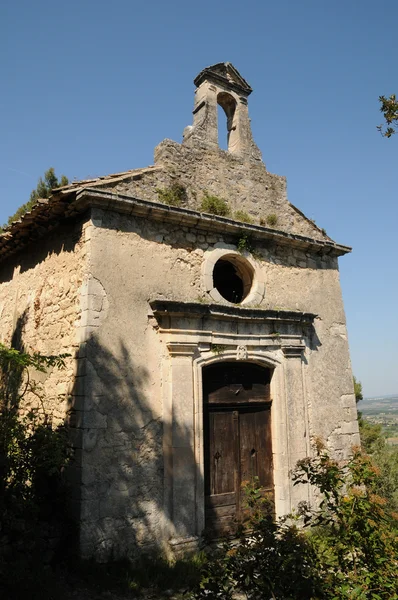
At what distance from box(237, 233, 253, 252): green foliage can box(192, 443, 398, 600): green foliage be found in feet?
13.1

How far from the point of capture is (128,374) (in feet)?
17.9

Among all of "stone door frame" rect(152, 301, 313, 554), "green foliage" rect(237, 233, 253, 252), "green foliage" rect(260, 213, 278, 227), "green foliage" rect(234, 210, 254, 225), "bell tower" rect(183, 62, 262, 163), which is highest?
"bell tower" rect(183, 62, 262, 163)

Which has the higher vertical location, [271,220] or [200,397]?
[271,220]

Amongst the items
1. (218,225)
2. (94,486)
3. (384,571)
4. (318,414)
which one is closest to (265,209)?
(218,225)

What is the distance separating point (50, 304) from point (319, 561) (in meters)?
4.79

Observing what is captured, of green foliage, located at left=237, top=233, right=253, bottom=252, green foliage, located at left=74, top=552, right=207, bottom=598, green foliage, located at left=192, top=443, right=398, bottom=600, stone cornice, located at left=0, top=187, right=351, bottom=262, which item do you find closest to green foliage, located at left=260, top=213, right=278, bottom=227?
stone cornice, located at left=0, top=187, right=351, bottom=262

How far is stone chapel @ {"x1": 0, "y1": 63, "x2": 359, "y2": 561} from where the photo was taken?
17.3ft

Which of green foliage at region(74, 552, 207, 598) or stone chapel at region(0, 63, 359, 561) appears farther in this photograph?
stone chapel at region(0, 63, 359, 561)

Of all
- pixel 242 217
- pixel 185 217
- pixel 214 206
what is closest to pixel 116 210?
pixel 185 217

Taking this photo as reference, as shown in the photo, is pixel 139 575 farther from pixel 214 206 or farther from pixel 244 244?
pixel 214 206

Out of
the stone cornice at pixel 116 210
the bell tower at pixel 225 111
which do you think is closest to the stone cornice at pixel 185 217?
the stone cornice at pixel 116 210

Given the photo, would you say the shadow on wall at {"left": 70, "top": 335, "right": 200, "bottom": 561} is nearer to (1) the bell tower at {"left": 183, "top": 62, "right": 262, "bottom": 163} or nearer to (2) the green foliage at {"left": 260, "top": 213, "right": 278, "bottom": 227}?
(2) the green foliage at {"left": 260, "top": 213, "right": 278, "bottom": 227}

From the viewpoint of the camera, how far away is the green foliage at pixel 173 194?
6387 mm

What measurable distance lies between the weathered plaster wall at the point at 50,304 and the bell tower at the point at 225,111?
270 cm
